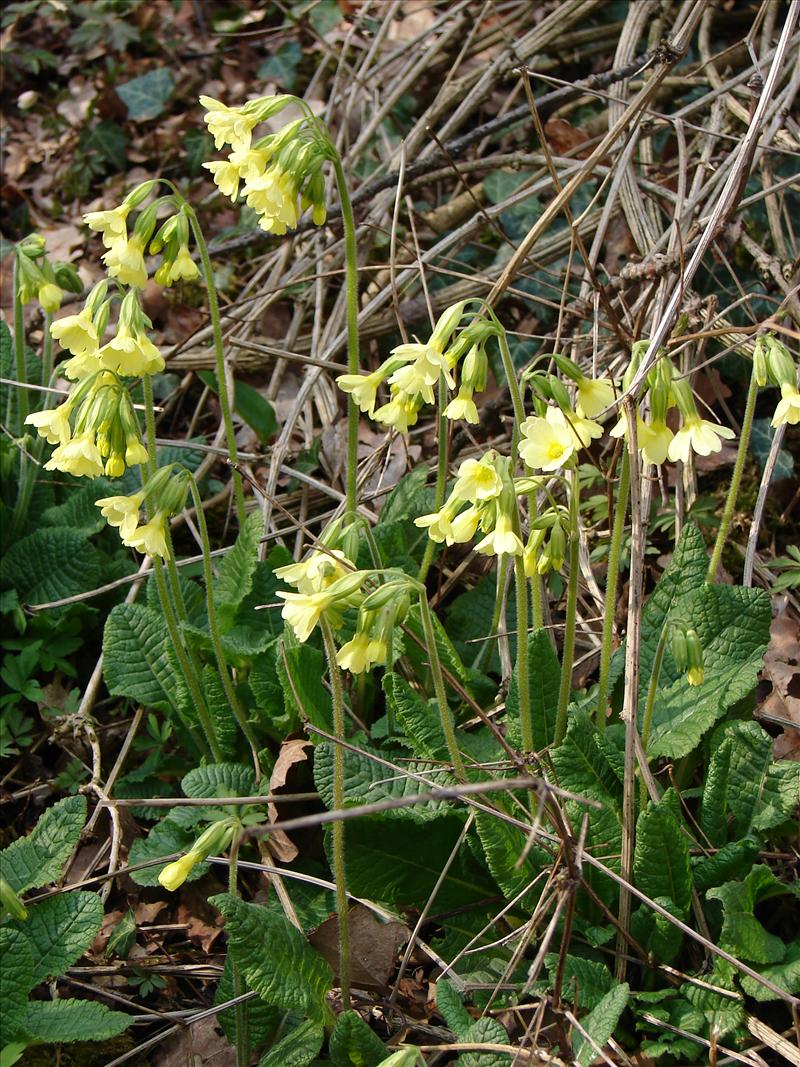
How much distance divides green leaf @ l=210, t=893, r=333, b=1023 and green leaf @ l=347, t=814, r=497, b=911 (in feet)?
0.75

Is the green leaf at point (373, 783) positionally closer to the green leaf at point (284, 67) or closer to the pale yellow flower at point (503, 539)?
the pale yellow flower at point (503, 539)

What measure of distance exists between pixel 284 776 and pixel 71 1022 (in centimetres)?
70

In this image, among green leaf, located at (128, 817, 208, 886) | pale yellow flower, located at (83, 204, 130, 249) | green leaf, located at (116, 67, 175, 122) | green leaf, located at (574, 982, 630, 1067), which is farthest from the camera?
green leaf, located at (116, 67, 175, 122)

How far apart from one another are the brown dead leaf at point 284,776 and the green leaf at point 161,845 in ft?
0.58

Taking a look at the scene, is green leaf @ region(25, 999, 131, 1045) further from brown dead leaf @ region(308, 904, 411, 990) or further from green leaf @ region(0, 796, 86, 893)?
brown dead leaf @ region(308, 904, 411, 990)

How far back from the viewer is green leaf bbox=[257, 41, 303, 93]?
16.7 ft

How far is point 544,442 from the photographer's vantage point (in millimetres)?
2113

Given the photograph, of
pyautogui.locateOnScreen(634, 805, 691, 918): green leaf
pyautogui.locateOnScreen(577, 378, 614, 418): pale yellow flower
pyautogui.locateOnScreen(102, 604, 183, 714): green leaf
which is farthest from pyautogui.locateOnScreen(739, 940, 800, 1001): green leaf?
pyautogui.locateOnScreen(102, 604, 183, 714): green leaf

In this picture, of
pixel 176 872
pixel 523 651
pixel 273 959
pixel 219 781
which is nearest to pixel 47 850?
pixel 219 781

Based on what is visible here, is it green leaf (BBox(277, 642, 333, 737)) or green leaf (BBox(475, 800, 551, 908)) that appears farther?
green leaf (BBox(277, 642, 333, 737))

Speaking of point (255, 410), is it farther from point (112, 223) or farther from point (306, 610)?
point (306, 610)

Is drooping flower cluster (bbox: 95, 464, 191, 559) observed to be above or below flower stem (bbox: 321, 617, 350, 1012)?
above

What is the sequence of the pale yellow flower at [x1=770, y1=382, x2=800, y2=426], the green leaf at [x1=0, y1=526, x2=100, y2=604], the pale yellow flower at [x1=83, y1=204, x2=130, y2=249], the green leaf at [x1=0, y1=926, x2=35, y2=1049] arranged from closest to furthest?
the green leaf at [x1=0, y1=926, x2=35, y2=1049] < the pale yellow flower at [x1=770, y1=382, x2=800, y2=426] < the pale yellow flower at [x1=83, y1=204, x2=130, y2=249] < the green leaf at [x1=0, y1=526, x2=100, y2=604]

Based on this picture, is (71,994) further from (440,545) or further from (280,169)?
(280,169)
